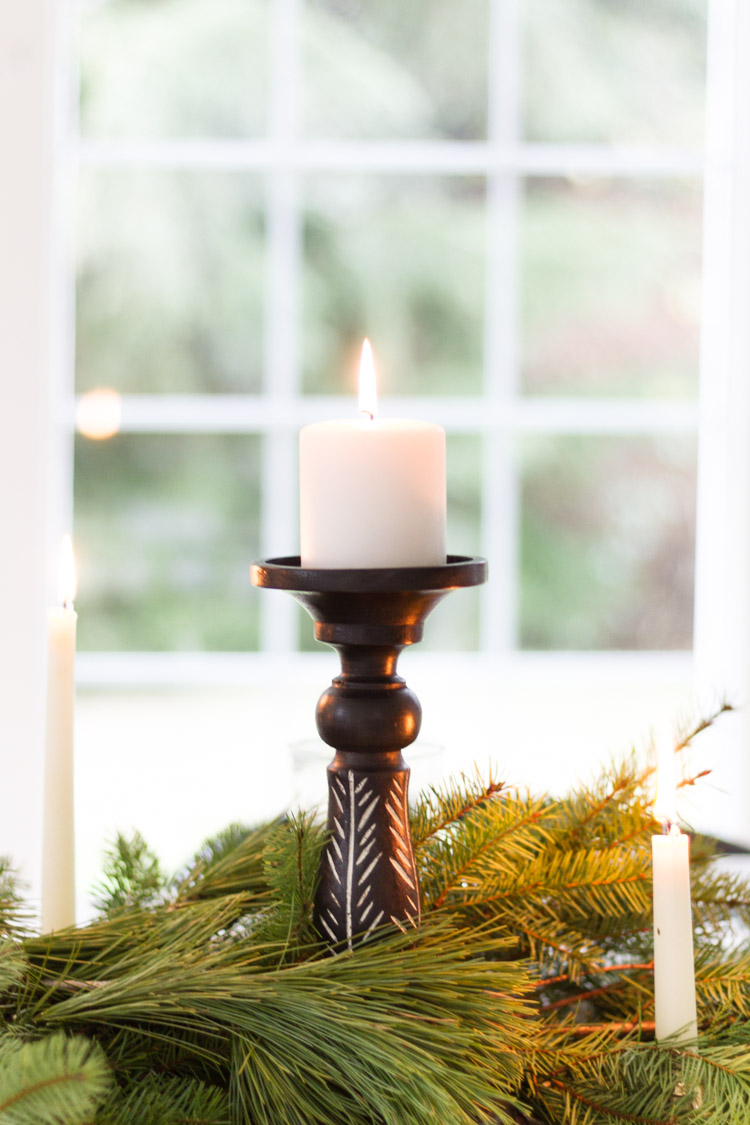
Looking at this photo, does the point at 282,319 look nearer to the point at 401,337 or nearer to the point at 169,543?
the point at 401,337

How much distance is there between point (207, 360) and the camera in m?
1.69

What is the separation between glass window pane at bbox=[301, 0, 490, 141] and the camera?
1.65 m

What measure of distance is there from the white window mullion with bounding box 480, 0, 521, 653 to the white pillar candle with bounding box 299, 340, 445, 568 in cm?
133

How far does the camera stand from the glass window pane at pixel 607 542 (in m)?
1.75

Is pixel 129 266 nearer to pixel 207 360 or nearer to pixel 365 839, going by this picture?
pixel 207 360

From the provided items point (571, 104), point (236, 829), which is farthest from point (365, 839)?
point (571, 104)

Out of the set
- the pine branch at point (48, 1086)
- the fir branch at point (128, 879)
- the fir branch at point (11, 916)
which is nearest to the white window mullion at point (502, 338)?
the fir branch at point (128, 879)

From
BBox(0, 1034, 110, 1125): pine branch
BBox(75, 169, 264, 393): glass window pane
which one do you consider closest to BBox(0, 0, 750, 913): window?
BBox(75, 169, 264, 393): glass window pane

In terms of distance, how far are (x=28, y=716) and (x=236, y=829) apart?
3.54ft

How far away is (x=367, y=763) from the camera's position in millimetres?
377

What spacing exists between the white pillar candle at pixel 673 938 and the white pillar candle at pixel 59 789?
24cm

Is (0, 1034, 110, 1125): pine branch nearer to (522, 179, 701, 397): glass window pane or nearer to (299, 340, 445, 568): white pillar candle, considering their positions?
(299, 340, 445, 568): white pillar candle

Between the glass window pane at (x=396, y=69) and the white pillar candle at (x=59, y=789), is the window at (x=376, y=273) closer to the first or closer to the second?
the glass window pane at (x=396, y=69)

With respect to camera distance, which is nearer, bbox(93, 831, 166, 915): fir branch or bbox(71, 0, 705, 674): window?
bbox(93, 831, 166, 915): fir branch
